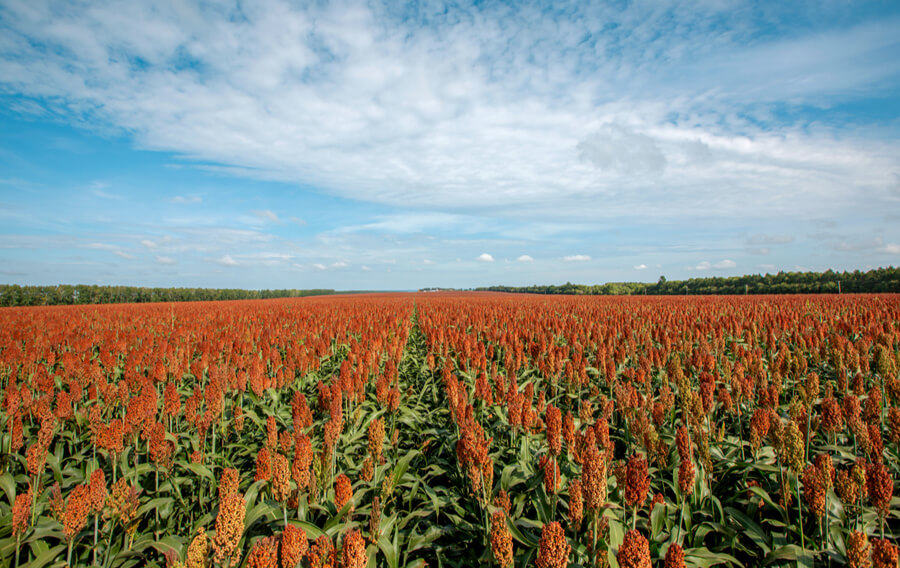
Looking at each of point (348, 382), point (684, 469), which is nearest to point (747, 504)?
point (684, 469)

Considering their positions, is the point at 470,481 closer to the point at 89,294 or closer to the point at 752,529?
the point at 752,529

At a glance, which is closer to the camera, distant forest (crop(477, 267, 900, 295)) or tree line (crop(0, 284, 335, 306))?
distant forest (crop(477, 267, 900, 295))

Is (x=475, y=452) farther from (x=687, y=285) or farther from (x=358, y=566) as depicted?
(x=687, y=285)

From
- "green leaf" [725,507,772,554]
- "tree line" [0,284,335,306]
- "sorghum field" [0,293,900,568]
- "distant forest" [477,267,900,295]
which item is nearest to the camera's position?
"sorghum field" [0,293,900,568]

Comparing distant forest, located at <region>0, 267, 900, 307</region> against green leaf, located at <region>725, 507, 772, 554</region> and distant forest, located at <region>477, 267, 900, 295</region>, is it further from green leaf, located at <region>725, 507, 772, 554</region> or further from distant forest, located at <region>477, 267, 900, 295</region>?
green leaf, located at <region>725, 507, 772, 554</region>

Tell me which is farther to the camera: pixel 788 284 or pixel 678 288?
pixel 678 288

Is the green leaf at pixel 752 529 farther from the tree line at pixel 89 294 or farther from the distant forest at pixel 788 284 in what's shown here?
the tree line at pixel 89 294

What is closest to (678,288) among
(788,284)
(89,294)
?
(788,284)

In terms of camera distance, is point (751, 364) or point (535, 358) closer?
point (751, 364)

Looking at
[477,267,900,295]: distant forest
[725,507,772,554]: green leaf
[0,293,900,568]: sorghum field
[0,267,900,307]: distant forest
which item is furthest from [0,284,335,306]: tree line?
[477,267,900,295]: distant forest

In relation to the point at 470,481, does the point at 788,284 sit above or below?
above

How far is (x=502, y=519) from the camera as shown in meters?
1.76

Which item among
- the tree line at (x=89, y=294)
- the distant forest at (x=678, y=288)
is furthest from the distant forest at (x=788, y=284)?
the tree line at (x=89, y=294)

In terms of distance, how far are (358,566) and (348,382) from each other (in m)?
2.92
